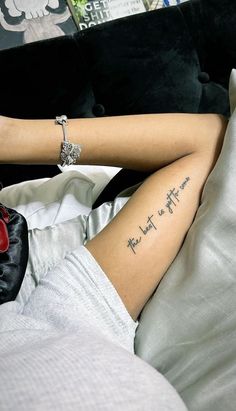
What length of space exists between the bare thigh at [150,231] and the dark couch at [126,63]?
1.09 ft

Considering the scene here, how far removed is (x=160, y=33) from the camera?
97 centimetres

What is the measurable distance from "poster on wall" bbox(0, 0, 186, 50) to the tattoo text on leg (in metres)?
0.74

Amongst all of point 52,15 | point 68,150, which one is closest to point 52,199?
point 68,150

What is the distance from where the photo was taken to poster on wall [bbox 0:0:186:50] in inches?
45.0

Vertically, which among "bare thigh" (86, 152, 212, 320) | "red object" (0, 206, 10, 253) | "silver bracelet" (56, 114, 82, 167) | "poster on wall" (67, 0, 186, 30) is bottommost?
"bare thigh" (86, 152, 212, 320)

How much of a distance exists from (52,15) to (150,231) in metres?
0.83

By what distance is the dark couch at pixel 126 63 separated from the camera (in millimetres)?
956

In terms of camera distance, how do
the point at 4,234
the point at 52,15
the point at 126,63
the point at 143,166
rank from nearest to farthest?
the point at 4,234 → the point at 143,166 → the point at 126,63 → the point at 52,15

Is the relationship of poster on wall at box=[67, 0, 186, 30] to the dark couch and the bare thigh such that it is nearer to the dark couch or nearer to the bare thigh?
the dark couch

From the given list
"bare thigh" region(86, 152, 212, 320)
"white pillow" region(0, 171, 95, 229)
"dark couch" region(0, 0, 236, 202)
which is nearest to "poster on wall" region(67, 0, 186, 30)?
"dark couch" region(0, 0, 236, 202)

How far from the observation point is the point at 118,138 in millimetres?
725

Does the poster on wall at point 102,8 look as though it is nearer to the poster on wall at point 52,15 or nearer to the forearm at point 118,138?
the poster on wall at point 52,15

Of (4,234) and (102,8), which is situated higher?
(102,8)

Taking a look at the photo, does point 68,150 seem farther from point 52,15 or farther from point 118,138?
point 52,15
